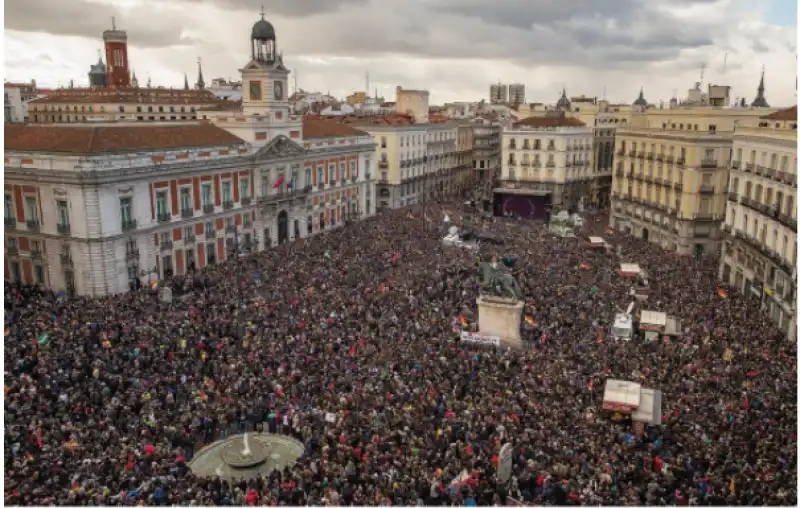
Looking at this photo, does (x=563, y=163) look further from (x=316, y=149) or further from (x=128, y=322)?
(x=128, y=322)

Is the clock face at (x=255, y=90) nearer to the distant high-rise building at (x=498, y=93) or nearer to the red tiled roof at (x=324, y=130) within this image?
the red tiled roof at (x=324, y=130)

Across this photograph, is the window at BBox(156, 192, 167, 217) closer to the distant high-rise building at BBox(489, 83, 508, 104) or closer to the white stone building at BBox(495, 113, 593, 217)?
the white stone building at BBox(495, 113, 593, 217)

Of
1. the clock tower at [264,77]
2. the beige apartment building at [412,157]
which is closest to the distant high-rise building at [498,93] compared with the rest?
the beige apartment building at [412,157]

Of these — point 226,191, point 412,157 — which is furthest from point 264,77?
point 412,157

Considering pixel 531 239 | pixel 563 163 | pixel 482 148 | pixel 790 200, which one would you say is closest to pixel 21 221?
pixel 531 239

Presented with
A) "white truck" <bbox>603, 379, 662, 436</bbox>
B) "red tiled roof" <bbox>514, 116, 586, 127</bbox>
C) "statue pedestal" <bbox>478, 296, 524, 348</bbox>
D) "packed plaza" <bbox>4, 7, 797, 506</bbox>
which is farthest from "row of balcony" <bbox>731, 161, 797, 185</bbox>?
Answer: "red tiled roof" <bbox>514, 116, 586, 127</bbox>

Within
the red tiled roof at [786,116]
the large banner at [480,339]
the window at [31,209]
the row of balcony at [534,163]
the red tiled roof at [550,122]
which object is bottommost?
the large banner at [480,339]
